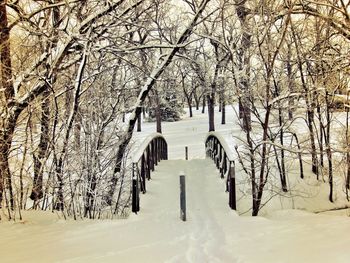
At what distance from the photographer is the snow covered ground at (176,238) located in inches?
175

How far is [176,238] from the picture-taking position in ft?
17.4

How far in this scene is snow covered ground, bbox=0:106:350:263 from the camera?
444 cm

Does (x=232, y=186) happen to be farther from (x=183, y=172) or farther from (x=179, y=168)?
(x=179, y=168)

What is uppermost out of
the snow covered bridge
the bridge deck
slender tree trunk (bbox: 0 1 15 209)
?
slender tree trunk (bbox: 0 1 15 209)

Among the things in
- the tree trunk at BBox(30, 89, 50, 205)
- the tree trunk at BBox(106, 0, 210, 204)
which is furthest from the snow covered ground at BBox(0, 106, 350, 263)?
the tree trunk at BBox(106, 0, 210, 204)

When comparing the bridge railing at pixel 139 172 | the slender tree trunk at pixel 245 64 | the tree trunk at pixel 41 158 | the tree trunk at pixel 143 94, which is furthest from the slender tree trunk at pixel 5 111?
the slender tree trunk at pixel 245 64

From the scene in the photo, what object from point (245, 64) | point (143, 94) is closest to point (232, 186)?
point (245, 64)

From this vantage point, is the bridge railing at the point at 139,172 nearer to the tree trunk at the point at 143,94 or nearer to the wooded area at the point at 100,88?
the tree trunk at the point at 143,94

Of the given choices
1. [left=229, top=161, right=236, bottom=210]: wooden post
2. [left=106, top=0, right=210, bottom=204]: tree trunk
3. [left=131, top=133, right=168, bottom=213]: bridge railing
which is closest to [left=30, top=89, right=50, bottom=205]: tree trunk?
[left=131, top=133, right=168, bottom=213]: bridge railing

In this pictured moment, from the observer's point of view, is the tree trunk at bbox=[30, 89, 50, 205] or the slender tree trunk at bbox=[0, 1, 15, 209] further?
the tree trunk at bbox=[30, 89, 50, 205]

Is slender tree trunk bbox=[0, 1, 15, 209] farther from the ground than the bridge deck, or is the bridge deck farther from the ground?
slender tree trunk bbox=[0, 1, 15, 209]

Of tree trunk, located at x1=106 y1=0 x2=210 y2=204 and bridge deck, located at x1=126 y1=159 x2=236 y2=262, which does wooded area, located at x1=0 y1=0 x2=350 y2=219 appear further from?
bridge deck, located at x1=126 y1=159 x2=236 y2=262

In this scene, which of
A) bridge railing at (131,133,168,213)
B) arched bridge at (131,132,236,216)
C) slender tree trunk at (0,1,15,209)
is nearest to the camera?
slender tree trunk at (0,1,15,209)

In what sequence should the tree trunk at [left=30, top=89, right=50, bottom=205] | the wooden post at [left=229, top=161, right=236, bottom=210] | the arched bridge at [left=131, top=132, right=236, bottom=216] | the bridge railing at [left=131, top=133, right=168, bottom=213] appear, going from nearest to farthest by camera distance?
1. the bridge railing at [left=131, top=133, right=168, bottom=213]
2. the arched bridge at [left=131, top=132, right=236, bottom=216]
3. the wooden post at [left=229, top=161, right=236, bottom=210]
4. the tree trunk at [left=30, top=89, right=50, bottom=205]
